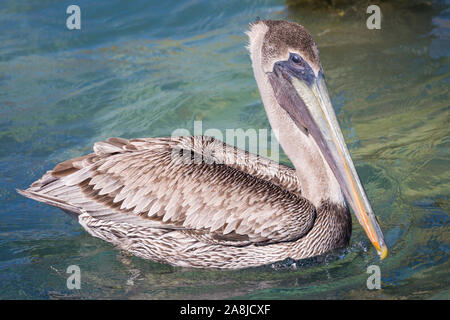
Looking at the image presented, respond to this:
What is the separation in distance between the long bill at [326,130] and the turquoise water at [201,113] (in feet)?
1.67

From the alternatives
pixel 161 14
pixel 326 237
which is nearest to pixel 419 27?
pixel 161 14

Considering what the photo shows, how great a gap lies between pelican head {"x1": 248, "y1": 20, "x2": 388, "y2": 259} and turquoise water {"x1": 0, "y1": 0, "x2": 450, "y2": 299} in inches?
26.3

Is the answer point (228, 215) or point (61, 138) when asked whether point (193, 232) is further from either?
point (61, 138)

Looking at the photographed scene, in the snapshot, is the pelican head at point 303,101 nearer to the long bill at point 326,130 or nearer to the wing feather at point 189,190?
the long bill at point 326,130

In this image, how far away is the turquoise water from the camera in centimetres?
474

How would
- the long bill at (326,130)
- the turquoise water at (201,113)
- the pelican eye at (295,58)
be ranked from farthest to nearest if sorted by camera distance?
the turquoise water at (201,113), the pelican eye at (295,58), the long bill at (326,130)

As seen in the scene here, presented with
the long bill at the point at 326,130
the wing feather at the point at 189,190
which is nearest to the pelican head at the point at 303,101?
the long bill at the point at 326,130

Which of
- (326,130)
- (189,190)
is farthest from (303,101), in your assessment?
(189,190)

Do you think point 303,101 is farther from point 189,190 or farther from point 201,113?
point 201,113

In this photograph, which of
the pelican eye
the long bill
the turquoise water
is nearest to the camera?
the long bill

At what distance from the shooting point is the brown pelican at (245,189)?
15.0 feet

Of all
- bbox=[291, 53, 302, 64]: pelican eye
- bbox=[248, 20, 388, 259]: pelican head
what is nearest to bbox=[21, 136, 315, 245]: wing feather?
bbox=[248, 20, 388, 259]: pelican head

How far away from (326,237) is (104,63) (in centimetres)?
487

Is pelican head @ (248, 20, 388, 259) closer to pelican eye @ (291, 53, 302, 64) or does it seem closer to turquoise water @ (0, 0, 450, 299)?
pelican eye @ (291, 53, 302, 64)
